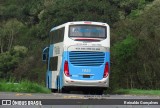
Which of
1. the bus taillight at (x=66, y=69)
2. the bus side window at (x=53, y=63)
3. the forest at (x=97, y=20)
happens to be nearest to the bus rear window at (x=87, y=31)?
the bus taillight at (x=66, y=69)

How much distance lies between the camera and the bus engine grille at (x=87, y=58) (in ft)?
90.6

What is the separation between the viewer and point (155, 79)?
38.4 metres

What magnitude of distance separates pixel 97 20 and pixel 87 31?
43357 mm

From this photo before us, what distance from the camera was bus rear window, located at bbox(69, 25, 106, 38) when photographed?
90.2 ft

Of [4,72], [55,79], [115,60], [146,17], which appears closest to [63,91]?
[55,79]

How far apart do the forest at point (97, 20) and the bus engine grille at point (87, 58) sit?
5.89 m

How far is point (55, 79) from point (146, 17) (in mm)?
20427

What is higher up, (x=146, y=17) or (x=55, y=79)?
(x=146, y=17)

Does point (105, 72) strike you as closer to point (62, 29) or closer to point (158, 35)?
point (62, 29)

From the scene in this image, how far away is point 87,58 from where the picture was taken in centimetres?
2772

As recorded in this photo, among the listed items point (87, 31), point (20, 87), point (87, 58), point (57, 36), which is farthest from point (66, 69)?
point (20, 87)

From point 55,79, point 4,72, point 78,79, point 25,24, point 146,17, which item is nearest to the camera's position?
point 78,79

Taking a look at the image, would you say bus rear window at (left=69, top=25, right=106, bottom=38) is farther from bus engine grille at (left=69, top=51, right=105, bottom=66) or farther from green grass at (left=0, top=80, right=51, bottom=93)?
green grass at (left=0, top=80, right=51, bottom=93)

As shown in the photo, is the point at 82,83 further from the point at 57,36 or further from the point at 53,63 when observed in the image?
the point at 53,63
